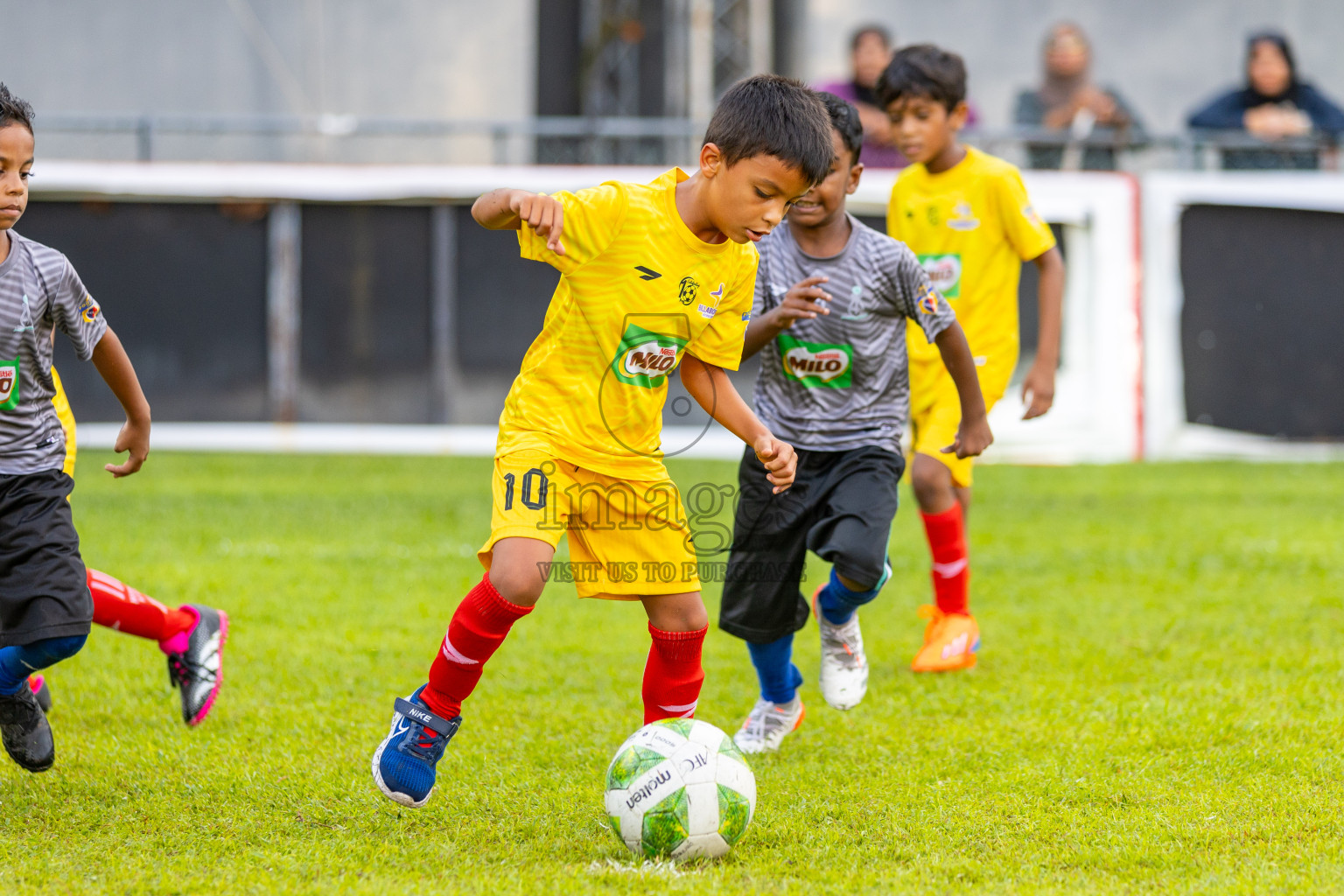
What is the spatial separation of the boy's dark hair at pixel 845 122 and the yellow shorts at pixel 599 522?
1.22m

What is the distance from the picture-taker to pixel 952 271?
4.93 m

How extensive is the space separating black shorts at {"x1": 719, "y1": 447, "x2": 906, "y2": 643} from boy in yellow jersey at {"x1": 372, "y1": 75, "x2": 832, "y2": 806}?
0.56 m

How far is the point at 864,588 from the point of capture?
3.87 metres

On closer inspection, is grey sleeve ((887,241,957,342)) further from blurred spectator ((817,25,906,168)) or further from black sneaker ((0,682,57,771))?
blurred spectator ((817,25,906,168))

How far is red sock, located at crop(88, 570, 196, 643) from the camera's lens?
3.93m

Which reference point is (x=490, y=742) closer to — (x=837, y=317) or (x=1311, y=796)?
(x=837, y=317)

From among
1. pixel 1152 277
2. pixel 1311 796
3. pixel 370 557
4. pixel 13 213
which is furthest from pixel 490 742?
pixel 1152 277

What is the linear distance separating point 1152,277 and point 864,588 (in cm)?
767

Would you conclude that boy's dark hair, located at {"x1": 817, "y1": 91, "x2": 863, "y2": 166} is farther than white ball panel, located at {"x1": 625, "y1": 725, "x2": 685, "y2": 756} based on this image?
Yes

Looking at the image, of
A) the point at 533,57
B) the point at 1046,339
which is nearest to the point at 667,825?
the point at 1046,339

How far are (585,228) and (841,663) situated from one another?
1574 millimetres

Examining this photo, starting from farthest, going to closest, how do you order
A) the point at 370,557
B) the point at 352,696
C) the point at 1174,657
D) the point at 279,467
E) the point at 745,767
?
the point at 279,467 → the point at 370,557 → the point at 1174,657 → the point at 352,696 → the point at 745,767

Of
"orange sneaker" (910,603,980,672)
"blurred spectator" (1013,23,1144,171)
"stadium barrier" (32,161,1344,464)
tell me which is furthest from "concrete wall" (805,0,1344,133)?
"orange sneaker" (910,603,980,672)

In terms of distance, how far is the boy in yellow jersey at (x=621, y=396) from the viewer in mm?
3064
